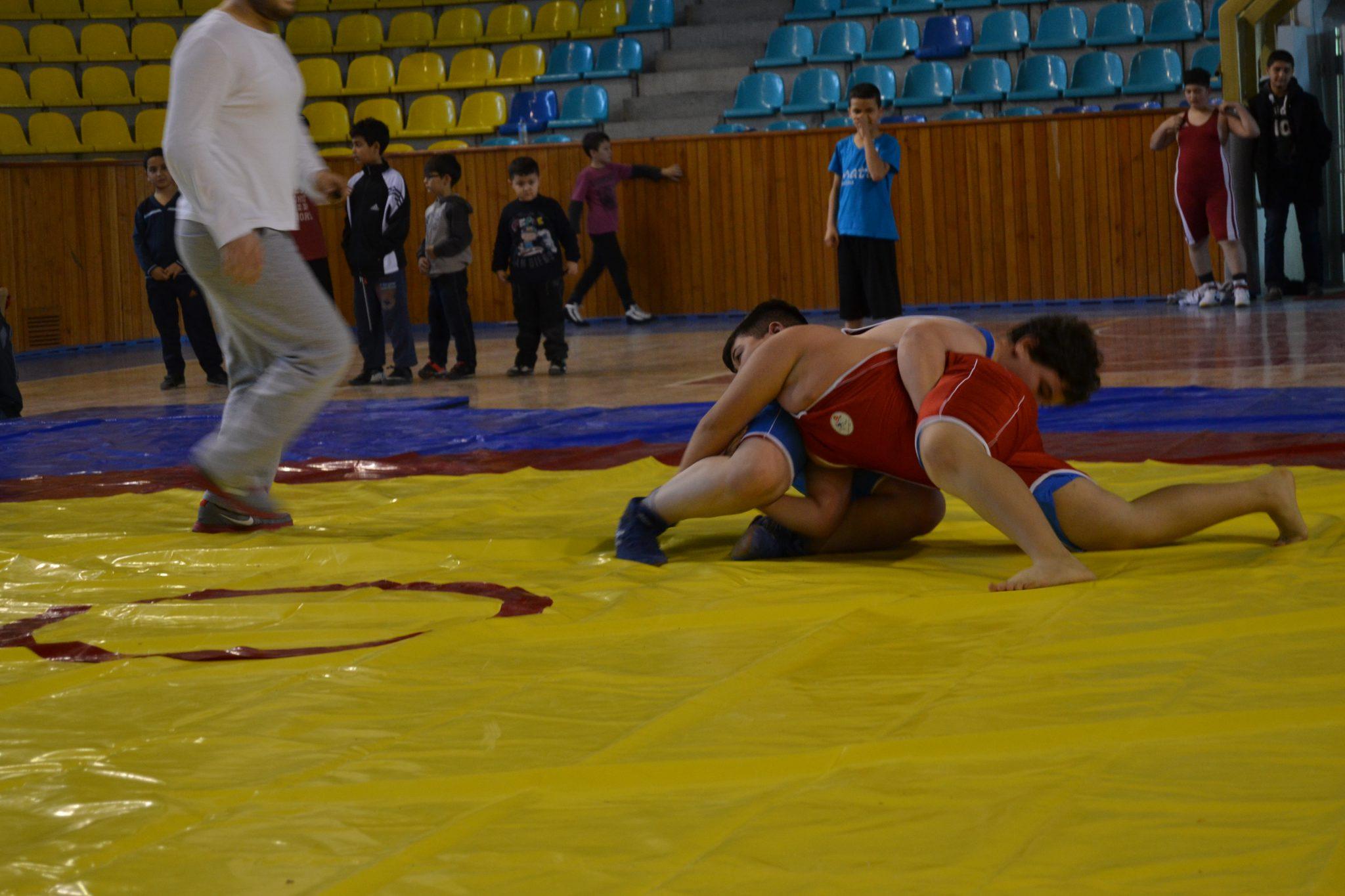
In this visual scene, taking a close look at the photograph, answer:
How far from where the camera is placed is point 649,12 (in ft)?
52.1

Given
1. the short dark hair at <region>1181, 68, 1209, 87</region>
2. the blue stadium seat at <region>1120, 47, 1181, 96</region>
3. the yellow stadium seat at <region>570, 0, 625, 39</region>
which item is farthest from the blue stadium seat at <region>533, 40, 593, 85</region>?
the short dark hair at <region>1181, 68, 1209, 87</region>

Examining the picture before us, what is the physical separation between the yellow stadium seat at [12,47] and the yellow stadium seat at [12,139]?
3.25 ft

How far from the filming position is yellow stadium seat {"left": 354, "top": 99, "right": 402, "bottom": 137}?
15539 millimetres

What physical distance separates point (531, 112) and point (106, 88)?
4.60 m

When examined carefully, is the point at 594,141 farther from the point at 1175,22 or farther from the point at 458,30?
the point at 1175,22

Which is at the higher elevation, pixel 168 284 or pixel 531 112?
pixel 531 112

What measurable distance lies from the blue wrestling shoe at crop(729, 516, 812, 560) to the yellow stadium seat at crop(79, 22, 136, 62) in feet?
48.2

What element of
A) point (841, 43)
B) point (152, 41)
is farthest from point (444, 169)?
point (152, 41)

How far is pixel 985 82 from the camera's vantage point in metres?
13.6

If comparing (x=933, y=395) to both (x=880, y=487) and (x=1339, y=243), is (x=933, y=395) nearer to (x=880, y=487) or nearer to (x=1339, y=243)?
(x=880, y=487)

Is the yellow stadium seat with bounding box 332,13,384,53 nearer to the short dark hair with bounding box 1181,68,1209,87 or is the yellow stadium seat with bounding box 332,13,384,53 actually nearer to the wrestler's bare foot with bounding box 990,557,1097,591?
the short dark hair with bounding box 1181,68,1209,87

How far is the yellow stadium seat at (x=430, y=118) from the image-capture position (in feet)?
50.3

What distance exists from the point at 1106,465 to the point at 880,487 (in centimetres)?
122

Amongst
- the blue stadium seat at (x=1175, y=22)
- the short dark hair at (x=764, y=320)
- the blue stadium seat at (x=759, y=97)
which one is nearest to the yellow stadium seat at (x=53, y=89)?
the blue stadium seat at (x=759, y=97)
